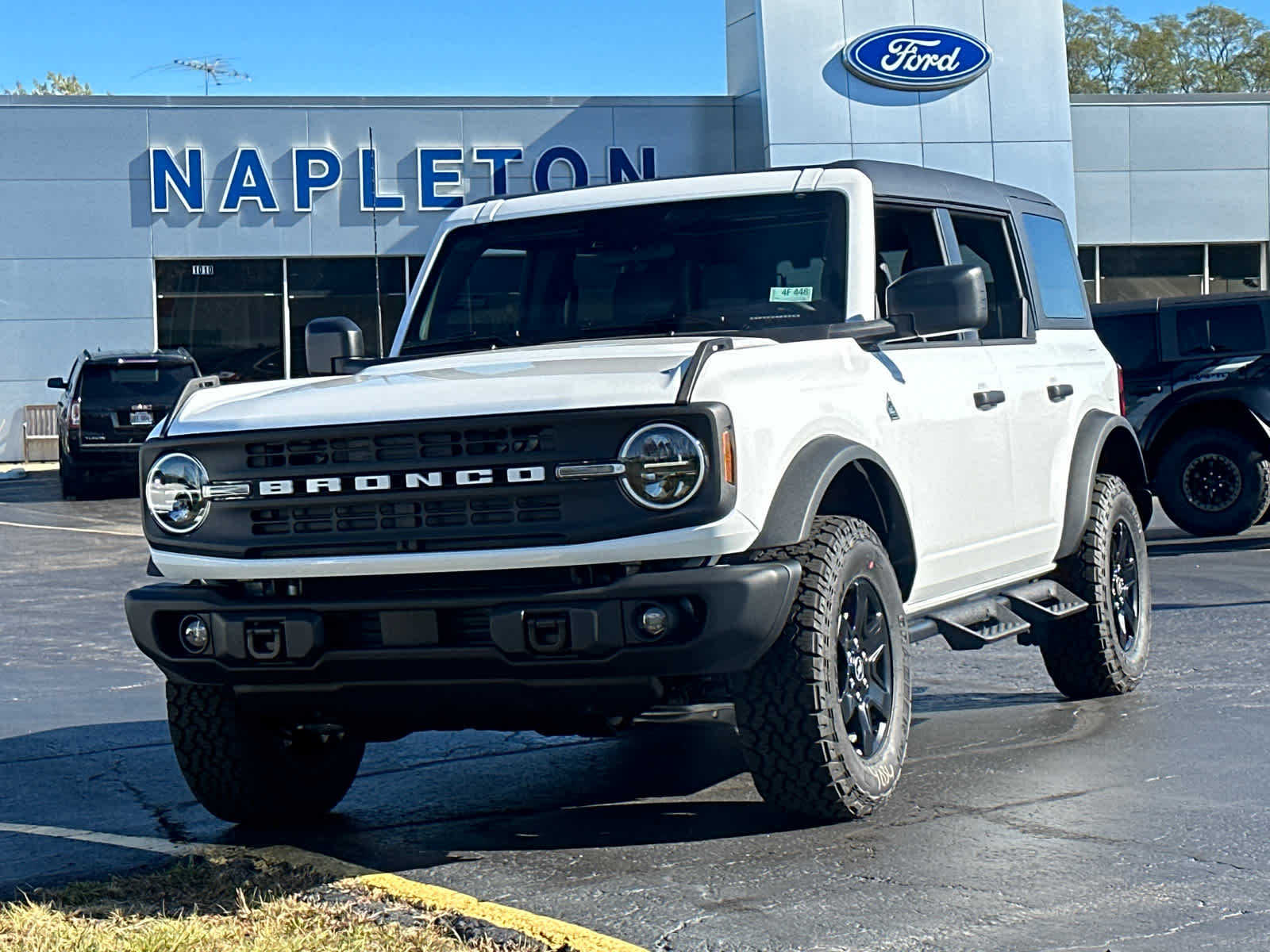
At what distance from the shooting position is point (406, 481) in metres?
4.80

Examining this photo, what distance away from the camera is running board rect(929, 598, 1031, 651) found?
621cm

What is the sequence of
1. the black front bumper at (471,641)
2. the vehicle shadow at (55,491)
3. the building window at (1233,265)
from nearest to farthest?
1. the black front bumper at (471,641)
2. the vehicle shadow at (55,491)
3. the building window at (1233,265)

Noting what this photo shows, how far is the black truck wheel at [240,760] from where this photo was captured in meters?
5.31

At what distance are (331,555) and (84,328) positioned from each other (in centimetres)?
2574

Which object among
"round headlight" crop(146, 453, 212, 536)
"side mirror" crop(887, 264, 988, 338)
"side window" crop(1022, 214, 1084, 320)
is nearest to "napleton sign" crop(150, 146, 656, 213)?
"side window" crop(1022, 214, 1084, 320)

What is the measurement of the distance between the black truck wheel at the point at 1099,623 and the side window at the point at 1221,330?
6.83 meters

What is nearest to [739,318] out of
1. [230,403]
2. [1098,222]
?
[230,403]

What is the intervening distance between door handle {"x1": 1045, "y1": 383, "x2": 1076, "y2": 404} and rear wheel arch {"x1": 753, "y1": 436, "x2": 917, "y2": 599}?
1.56m

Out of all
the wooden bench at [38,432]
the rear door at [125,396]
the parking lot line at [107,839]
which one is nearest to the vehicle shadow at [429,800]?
the parking lot line at [107,839]

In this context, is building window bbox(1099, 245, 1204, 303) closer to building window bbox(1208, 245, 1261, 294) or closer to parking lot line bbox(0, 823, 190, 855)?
building window bbox(1208, 245, 1261, 294)

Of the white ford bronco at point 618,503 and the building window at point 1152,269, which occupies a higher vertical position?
the building window at point 1152,269

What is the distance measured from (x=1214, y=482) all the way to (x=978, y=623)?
8191 mm

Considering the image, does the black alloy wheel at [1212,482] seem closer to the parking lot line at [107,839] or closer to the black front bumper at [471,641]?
the black front bumper at [471,641]

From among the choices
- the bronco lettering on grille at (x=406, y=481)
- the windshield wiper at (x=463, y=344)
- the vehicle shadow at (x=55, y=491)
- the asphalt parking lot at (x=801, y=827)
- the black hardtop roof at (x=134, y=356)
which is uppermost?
the black hardtop roof at (x=134, y=356)
